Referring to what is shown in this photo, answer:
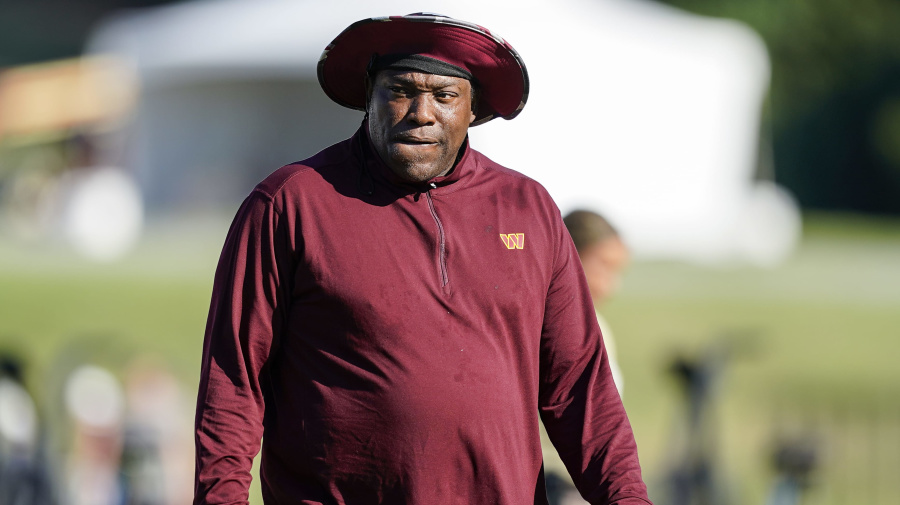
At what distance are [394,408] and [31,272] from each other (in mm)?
12513

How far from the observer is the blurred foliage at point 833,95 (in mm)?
29688

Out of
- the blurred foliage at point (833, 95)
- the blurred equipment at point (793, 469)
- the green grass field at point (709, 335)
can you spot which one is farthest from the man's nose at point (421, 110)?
the blurred foliage at point (833, 95)

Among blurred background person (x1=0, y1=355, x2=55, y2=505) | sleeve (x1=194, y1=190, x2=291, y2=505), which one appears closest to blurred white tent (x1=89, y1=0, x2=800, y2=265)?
blurred background person (x1=0, y1=355, x2=55, y2=505)

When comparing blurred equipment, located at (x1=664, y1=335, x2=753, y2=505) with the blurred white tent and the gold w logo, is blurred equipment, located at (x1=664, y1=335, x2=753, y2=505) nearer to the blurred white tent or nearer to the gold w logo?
the gold w logo

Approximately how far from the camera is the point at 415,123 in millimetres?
2600

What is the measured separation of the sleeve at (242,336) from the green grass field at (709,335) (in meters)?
4.92

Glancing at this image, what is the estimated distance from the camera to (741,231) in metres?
18.7

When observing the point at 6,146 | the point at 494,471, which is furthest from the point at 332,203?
the point at 6,146

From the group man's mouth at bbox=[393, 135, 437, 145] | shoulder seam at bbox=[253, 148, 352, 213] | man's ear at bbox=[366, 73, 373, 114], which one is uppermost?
man's ear at bbox=[366, 73, 373, 114]

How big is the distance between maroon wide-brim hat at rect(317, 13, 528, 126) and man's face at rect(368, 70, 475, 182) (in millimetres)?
50

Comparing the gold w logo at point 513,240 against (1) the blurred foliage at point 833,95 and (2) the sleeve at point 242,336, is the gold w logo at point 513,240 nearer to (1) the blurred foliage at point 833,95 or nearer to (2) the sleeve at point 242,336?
(2) the sleeve at point 242,336

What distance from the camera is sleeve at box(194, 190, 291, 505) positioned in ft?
8.13

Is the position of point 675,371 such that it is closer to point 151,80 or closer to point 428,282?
point 428,282

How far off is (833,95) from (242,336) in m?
30.0
